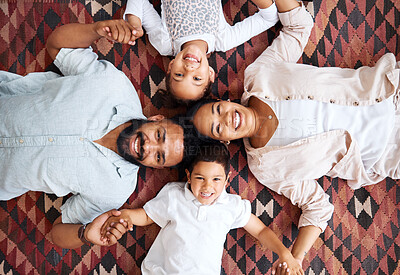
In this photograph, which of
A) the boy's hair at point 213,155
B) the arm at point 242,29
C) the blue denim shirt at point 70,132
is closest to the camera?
the blue denim shirt at point 70,132

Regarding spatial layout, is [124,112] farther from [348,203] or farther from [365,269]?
[365,269]

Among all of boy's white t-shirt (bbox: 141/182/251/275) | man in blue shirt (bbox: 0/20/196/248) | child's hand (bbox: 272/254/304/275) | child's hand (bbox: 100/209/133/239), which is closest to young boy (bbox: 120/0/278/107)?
man in blue shirt (bbox: 0/20/196/248)

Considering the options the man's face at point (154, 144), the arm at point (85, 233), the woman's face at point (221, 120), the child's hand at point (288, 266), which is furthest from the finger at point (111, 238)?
the child's hand at point (288, 266)

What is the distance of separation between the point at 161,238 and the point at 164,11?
93cm

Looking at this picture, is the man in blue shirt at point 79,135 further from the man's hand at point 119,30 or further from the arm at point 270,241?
the arm at point 270,241

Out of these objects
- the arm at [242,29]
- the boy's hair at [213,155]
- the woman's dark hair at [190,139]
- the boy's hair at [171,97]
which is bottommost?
the boy's hair at [213,155]

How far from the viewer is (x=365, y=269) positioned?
134 centimetres

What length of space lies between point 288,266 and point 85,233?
0.76 metres

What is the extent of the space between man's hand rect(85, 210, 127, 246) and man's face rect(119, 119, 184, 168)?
0.23m

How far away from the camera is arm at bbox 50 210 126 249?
110 cm

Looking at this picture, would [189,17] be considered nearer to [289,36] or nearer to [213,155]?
[289,36]

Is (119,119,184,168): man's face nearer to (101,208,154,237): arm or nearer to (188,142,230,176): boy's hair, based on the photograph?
(188,142,230,176): boy's hair

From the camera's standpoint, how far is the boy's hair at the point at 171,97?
48.0 inches

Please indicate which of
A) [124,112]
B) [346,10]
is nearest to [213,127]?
[124,112]
